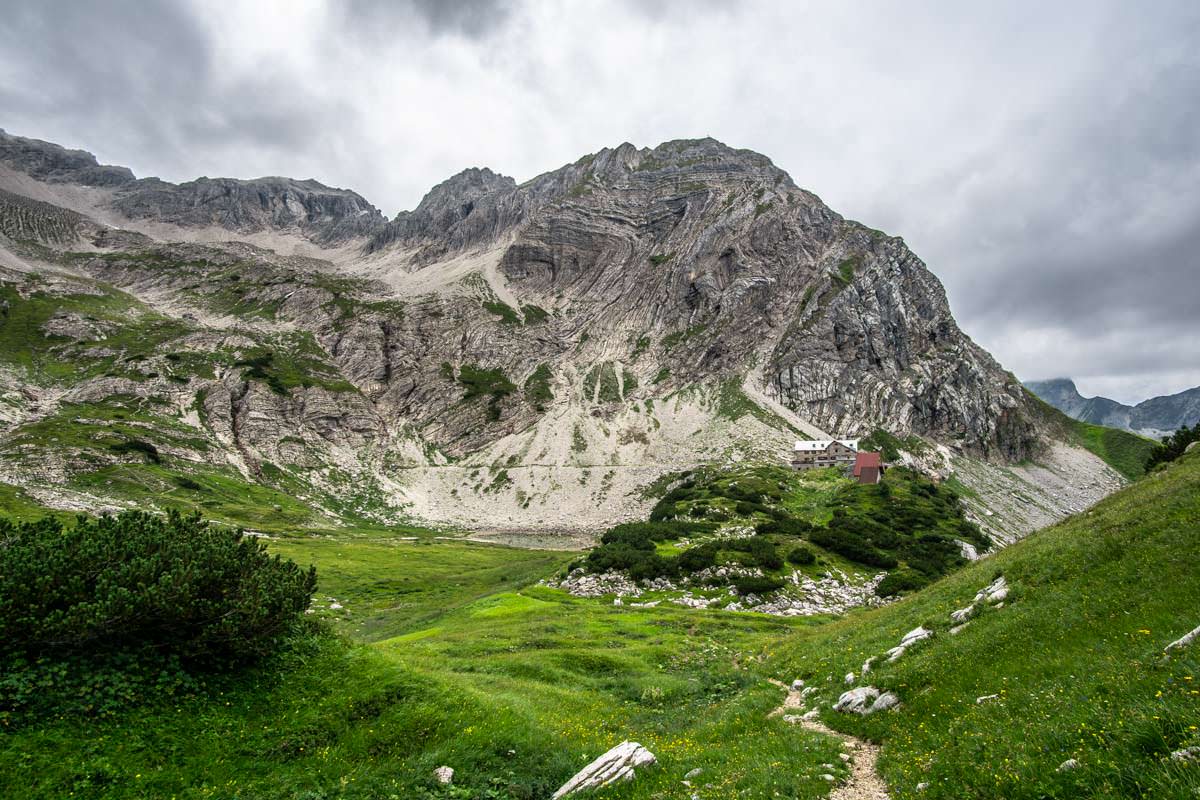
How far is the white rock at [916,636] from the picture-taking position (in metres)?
16.9

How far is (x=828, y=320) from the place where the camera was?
181 m

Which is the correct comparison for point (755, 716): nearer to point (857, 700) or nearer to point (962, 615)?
point (857, 700)

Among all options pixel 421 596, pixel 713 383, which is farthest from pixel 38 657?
pixel 713 383

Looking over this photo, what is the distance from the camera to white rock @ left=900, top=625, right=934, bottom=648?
55.4ft

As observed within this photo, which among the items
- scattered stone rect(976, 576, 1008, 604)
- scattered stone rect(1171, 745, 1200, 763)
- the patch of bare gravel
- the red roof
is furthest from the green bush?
the red roof

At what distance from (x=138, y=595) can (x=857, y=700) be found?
60.5 feet

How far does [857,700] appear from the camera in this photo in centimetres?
1465

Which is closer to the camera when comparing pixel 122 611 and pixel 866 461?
pixel 122 611

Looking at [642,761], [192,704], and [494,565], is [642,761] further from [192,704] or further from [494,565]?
[494,565]

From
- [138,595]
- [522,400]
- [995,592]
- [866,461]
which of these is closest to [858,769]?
[995,592]

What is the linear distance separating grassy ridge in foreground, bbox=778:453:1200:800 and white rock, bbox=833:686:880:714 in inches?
21.6

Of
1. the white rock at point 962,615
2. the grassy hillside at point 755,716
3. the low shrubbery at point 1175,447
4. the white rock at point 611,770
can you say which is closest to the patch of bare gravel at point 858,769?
the grassy hillside at point 755,716

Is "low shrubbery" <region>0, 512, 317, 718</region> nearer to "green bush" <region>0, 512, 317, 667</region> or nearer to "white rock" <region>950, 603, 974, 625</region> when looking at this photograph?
"green bush" <region>0, 512, 317, 667</region>

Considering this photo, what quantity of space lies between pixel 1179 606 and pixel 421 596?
59.4 metres
